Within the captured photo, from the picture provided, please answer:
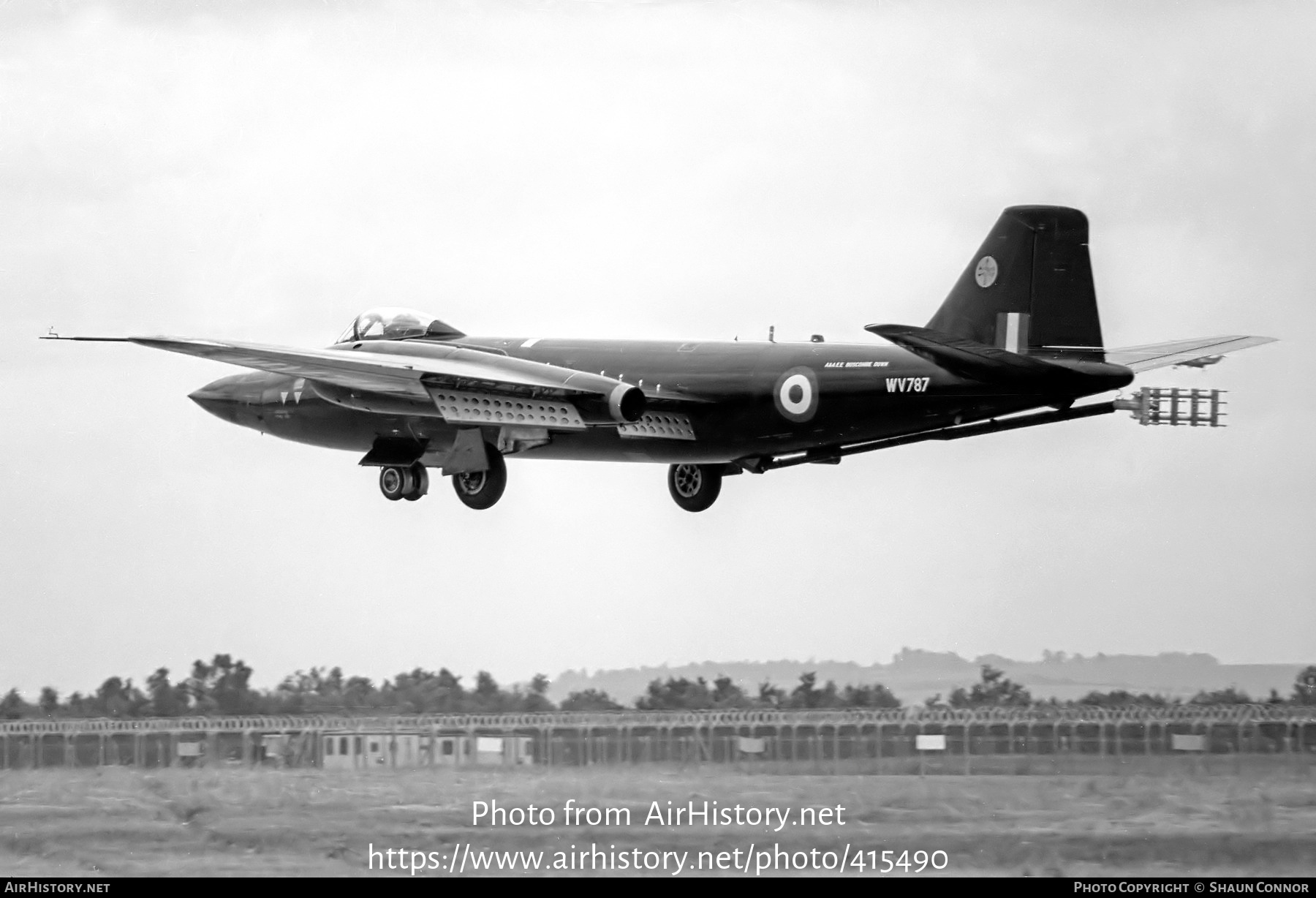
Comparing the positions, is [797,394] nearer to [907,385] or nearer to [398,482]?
[907,385]

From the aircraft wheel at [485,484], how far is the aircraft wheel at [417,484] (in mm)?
581

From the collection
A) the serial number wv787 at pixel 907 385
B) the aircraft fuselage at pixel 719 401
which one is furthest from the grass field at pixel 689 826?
the serial number wv787 at pixel 907 385

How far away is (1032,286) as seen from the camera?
2973 centimetres

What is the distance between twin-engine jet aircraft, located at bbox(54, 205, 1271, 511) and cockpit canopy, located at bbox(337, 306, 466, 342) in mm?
29

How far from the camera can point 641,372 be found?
3316 cm

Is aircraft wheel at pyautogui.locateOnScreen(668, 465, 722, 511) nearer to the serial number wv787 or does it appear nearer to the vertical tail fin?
the serial number wv787

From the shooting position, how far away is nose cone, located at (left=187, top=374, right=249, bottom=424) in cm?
3784

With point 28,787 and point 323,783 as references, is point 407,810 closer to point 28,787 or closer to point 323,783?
point 323,783

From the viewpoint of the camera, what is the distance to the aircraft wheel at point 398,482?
115 feet

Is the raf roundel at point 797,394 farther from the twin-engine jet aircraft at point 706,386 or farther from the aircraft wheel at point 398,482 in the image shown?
the aircraft wheel at point 398,482

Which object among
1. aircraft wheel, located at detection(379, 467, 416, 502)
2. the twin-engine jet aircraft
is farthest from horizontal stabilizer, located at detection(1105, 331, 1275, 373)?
aircraft wheel, located at detection(379, 467, 416, 502)
